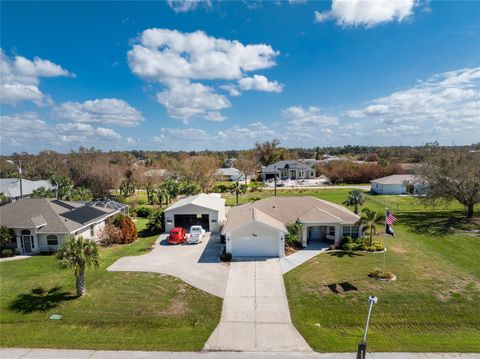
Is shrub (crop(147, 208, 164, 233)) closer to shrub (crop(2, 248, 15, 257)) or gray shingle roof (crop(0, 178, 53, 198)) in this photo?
shrub (crop(2, 248, 15, 257))

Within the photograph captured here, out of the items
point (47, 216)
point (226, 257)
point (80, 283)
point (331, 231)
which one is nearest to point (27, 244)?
point (47, 216)

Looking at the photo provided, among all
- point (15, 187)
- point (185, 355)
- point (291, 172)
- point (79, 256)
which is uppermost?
point (291, 172)

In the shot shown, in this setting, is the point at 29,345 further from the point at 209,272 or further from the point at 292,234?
the point at 292,234

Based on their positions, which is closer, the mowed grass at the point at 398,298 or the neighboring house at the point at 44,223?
the mowed grass at the point at 398,298

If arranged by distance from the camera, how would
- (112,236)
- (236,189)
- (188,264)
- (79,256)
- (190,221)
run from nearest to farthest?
(79,256) → (188,264) → (112,236) → (190,221) → (236,189)

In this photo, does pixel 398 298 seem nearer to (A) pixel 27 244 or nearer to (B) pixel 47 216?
(B) pixel 47 216

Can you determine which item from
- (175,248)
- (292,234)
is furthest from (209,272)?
(292,234)

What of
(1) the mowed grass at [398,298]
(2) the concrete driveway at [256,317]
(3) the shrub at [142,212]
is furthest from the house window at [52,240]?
(1) the mowed grass at [398,298]

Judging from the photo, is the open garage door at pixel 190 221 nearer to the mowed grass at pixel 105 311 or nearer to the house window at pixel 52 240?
the house window at pixel 52 240
